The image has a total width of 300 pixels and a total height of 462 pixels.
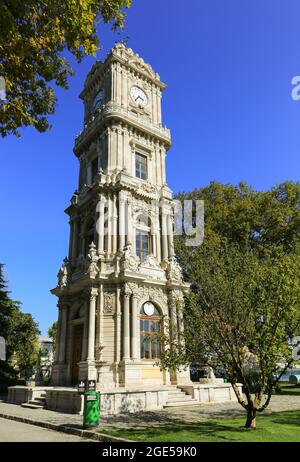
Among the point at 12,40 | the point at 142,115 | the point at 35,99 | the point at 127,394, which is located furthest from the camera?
the point at 142,115

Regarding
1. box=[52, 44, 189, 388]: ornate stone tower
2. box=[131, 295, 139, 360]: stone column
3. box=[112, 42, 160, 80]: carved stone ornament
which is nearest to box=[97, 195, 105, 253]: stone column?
box=[52, 44, 189, 388]: ornate stone tower

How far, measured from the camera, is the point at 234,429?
11.0 metres

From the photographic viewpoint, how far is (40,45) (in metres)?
9.66

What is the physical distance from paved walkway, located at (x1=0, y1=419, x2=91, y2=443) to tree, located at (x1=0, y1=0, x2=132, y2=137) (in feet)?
28.1

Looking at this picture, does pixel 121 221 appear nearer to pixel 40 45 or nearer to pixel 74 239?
pixel 74 239

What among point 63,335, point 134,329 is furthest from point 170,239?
point 63,335

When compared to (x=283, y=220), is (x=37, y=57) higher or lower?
lower

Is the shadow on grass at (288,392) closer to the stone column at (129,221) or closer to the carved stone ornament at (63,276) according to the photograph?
the stone column at (129,221)

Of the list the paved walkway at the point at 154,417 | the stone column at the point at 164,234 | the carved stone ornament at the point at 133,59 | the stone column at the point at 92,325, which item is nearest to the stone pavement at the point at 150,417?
the paved walkway at the point at 154,417

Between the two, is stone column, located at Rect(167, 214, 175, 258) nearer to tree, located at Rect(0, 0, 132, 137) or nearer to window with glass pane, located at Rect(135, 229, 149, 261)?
window with glass pane, located at Rect(135, 229, 149, 261)

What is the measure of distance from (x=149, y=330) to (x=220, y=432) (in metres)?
11.2

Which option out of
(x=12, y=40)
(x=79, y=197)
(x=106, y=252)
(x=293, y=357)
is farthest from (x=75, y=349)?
(x=12, y=40)
